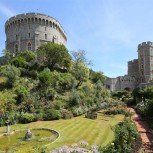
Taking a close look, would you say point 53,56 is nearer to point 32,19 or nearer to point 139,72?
point 32,19

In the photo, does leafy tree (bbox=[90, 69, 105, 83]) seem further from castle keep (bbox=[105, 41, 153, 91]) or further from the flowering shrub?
the flowering shrub

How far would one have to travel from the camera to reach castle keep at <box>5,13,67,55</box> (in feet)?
226

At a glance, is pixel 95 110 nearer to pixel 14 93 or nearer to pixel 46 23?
pixel 14 93

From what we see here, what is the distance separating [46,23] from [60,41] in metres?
8.19

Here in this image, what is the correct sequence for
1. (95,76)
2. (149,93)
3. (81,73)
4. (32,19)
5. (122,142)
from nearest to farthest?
(122,142)
(149,93)
(81,73)
(95,76)
(32,19)

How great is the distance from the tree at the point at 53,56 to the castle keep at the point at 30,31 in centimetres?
1183

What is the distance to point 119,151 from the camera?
14.4m

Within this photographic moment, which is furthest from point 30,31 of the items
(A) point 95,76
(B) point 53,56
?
(A) point 95,76

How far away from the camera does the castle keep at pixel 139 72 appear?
87.1 meters

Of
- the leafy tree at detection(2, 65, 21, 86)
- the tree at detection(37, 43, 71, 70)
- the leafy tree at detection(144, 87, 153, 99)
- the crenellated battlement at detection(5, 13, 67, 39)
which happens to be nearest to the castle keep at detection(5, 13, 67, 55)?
the crenellated battlement at detection(5, 13, 67, 39)

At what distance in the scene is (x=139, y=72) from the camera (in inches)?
3844

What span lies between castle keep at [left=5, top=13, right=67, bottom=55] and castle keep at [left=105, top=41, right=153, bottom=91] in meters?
27.6

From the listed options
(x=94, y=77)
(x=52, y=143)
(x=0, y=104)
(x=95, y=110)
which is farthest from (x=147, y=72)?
(x=52, y=143)

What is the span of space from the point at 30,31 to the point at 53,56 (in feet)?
55.2
